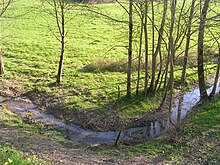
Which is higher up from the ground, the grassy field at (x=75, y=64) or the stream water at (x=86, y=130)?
the grassy field at (x=75, y=64)

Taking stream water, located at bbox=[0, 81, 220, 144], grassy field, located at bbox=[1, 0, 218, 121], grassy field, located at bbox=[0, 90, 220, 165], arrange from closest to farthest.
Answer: grassy field, located at bbox=[0, 90, 220, 165] < stream water, located at bbox=[0, 81, 220, 144] < grassy field, located at bbox=[1, 0, 218, 121]

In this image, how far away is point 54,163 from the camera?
10492 mm

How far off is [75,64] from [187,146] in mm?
12943

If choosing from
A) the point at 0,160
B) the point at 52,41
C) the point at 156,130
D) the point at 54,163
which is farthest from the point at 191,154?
the point at 52,41

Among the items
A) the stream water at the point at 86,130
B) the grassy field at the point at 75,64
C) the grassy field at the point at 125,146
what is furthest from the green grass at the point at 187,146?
the grassy field at the point at 75,64

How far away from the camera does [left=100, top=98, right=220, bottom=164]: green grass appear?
1298 cm

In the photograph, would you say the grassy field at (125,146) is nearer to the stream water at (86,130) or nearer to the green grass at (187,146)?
the green grass at (187,146)

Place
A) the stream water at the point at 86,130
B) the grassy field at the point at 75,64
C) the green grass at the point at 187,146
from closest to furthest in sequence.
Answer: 1. the green grass at the point at 187,146
2. the stream water at the point at 86,130
3. the grassy field at the point at 75,64

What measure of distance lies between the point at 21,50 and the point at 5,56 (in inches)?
73.3

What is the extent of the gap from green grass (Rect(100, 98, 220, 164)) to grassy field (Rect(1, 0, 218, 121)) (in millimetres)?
3314

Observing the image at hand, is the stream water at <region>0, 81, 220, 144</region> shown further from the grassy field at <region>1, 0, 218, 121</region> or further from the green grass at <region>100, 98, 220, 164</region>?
the grassy field at <region>1, 0, 218, 121</region>

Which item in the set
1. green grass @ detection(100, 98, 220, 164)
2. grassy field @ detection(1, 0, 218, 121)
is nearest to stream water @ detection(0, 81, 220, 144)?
green grass @ detection(100, 98, 220, 164)

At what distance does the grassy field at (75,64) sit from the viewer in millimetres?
19453

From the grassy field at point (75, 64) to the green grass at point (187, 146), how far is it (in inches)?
130
